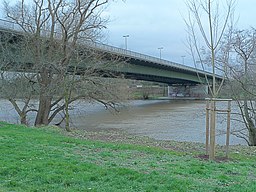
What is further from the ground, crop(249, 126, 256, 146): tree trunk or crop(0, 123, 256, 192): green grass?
crop(0, 123, 256, 192): green grass

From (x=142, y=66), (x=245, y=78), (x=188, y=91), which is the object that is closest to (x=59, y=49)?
(x=245, y=78)

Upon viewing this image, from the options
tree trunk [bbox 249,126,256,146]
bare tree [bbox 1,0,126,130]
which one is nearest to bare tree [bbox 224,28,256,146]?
tree trunk [bbox 249,126,256,146]

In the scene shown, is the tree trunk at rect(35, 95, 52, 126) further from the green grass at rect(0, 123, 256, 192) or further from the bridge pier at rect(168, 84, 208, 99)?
the bridge pier at rect(168, 84, 208, 99)

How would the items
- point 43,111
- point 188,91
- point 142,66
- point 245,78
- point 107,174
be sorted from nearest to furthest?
point 107,174, point 245,78, point 43,111, point 142,66, point 188,91

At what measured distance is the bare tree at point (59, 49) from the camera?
23.2 meters

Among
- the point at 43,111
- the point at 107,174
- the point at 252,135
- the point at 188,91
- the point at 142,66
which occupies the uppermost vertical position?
the point at 142,66

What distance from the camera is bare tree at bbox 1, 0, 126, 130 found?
2322cm

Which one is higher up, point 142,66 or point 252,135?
point 142,66

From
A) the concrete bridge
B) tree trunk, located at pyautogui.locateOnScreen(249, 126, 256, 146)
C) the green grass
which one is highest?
the concrete bridge

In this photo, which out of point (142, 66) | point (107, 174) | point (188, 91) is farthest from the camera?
point (188, 91)

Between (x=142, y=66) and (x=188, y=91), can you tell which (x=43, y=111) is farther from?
(x=188, y=91)

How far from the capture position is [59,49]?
77.8 feet

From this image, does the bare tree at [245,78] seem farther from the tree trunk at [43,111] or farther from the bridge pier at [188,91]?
the bridge pier at [188,91]

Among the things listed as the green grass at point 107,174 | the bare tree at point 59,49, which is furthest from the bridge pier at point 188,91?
the green grass at point 107,174
